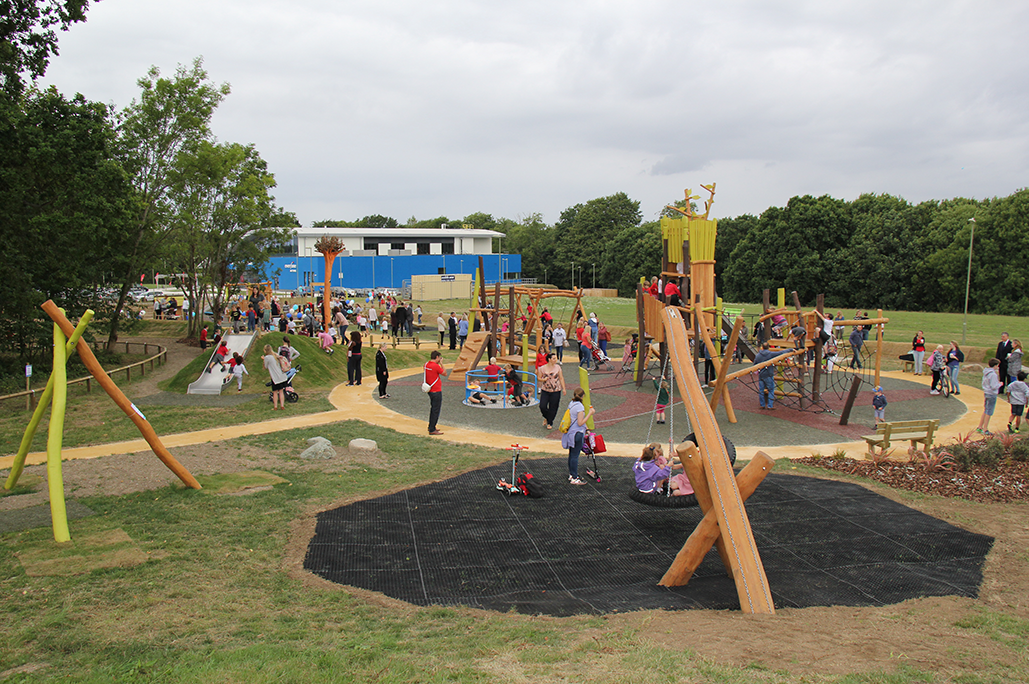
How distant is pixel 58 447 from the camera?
8266 mm

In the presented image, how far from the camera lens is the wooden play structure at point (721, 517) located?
637 centimetres

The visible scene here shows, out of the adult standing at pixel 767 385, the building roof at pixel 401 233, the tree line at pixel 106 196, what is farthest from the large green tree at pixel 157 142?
the building roof at pixel 401 233

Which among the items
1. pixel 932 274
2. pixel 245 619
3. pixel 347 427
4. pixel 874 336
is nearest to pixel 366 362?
pixel 347 427

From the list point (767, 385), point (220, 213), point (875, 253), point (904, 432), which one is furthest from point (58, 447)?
point (875, 253)

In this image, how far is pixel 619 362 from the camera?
1034 inches

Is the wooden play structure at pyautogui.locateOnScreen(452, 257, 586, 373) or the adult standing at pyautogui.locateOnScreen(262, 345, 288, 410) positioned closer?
the adult standing at pyautogui.locateOnScreen(262, 345, 288, 410)

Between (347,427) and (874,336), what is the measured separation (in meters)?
27.1

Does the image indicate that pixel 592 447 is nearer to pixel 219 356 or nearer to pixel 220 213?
pixel 219 356

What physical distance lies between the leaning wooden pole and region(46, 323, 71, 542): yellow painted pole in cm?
15

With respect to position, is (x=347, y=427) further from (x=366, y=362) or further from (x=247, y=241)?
(x=247, y=241)

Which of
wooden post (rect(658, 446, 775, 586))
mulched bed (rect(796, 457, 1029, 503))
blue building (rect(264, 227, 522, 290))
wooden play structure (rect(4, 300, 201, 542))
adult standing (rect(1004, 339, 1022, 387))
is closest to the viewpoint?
wooden post (rect(658, 446, 775, 586))

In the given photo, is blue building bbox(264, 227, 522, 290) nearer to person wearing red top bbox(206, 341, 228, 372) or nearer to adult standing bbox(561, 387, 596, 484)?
person wearing red top bbox(206, 341, 228, 372)

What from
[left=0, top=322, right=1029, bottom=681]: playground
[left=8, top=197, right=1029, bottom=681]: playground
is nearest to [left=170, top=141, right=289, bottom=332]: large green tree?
[left=0, top=322, right=1029, bottom=681]: playground

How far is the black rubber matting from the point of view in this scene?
6.78 metres
